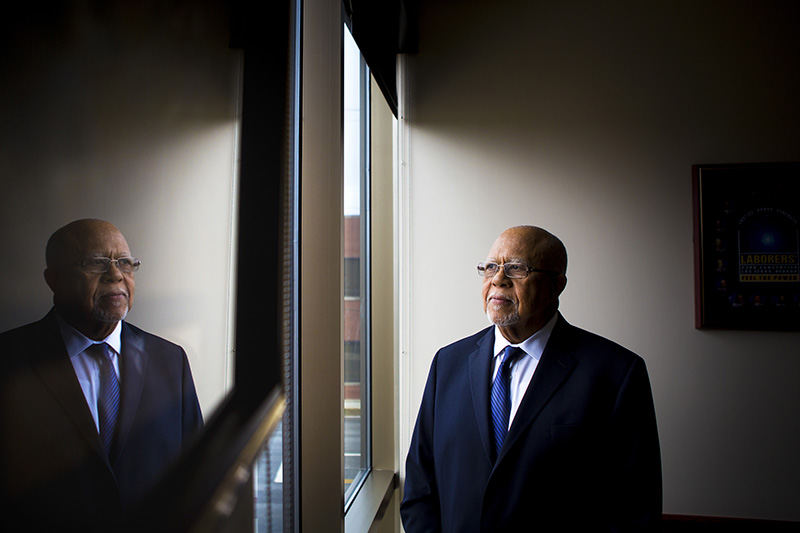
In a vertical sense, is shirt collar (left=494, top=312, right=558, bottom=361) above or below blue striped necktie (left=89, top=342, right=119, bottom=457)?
below

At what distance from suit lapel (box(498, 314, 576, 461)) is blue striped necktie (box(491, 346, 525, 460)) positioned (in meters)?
0.04

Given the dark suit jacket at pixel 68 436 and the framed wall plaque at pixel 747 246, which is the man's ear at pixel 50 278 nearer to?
the dark suit jacket at pixel 68 436

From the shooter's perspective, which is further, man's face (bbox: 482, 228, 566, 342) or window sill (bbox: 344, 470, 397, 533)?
window sill (bbox: 344, 470, 397, 533)

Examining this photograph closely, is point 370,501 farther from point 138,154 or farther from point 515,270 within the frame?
point 138,154

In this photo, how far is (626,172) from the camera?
2.60 meters

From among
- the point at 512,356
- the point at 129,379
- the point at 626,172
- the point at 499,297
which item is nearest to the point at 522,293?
the point at 499,297

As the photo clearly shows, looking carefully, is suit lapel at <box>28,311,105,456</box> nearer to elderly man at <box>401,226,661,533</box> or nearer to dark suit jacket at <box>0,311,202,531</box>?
dark suit jacket at <box>0,311,202,531</box>

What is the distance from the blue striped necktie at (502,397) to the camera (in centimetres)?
135

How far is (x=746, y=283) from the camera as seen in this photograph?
98.0 inches

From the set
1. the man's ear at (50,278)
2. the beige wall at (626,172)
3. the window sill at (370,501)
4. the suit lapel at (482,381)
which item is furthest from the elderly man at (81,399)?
the beige wall at (626,172)

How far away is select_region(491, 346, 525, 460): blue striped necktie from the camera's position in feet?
4.43

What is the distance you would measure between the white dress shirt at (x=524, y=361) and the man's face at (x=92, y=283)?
42.6 inches

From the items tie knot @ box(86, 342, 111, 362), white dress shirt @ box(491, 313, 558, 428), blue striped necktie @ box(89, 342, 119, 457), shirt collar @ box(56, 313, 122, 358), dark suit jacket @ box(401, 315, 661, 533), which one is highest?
shirt collar @ box(56, 313, 122, 358)

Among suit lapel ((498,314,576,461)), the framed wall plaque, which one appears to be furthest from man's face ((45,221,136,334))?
the framed wall plaque
